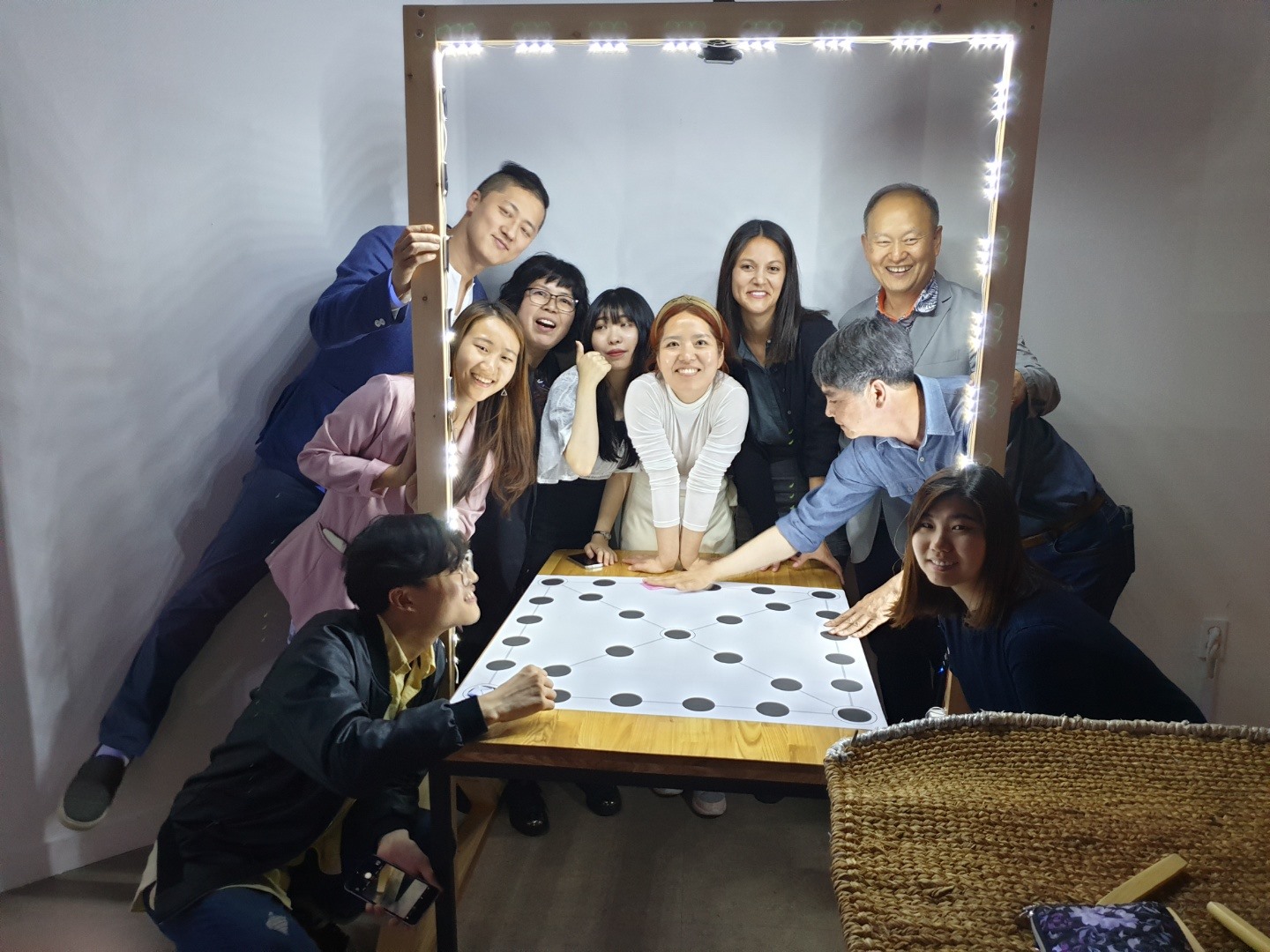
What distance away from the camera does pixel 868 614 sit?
1.71m

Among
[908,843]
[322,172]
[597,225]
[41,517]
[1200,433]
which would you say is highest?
[322,172]

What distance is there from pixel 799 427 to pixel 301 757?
42.9 inches

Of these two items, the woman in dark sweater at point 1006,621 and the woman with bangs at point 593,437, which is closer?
the woman in dark sweater at point 1006,621

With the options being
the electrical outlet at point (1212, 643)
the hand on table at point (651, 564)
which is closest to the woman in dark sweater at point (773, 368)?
the hand on table at point (651, 564)

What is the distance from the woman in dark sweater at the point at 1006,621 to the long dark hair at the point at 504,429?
0.75m

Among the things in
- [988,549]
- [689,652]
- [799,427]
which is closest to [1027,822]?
[988,549]

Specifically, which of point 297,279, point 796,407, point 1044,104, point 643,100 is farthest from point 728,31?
point 297,279

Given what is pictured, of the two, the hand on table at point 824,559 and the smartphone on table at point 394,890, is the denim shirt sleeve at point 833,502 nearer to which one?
the hand on table at point 824,559

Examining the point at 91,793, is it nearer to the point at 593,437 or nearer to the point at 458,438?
the point at 458,438

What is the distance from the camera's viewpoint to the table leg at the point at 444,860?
1.61 metres

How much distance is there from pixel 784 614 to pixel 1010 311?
716 mm

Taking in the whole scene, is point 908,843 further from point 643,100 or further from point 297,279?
point 297,279

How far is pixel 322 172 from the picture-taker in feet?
7.76

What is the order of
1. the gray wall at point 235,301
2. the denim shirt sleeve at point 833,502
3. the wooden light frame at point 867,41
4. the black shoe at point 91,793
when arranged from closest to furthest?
the wooden light frame at point 867,41, the denim shirt sleeve at point 833,502, the gray wall at point 235,301, the black shoe at point 91,793
